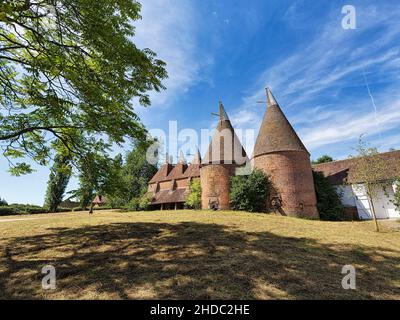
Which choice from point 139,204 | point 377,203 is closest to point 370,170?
point 377,203

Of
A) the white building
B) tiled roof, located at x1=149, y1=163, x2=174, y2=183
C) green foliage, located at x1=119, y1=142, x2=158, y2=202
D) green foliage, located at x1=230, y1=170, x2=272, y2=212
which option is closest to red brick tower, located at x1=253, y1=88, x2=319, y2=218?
green foliage, located at x1=230, y1=170, x2=272, y2=212

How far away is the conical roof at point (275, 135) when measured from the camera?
2016cm

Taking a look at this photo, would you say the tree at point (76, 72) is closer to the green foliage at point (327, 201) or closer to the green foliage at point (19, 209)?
the green foliage at point (327, 201)

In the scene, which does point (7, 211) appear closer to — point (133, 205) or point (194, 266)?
point (133, 205)

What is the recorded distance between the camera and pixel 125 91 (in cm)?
824

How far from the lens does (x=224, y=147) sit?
23.0 m

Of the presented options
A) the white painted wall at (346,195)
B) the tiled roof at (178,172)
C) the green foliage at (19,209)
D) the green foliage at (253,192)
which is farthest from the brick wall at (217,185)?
the green foliage at (19,209)

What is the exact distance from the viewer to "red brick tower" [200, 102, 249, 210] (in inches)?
848

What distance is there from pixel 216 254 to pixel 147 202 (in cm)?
2733

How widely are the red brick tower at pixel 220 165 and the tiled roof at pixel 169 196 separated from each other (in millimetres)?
7375

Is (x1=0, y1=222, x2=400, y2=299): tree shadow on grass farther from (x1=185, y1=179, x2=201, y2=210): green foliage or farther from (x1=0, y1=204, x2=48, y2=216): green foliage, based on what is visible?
(x1=0, y1=204, x2=48, y2=216): green foliage

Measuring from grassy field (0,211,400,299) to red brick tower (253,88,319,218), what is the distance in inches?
394
